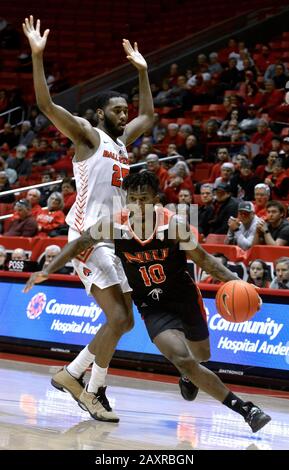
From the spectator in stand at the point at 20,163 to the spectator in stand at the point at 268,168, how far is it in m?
6.52

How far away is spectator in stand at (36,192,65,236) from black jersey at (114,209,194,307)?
7344mm

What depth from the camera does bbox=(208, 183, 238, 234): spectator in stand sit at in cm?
1217

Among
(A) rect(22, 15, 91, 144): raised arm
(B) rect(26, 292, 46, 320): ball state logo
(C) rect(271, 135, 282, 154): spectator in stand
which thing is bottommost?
(B) rect(26, 292, 46, 320): ball state logo

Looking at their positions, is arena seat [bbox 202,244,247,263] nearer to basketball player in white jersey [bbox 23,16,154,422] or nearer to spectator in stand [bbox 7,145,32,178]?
basketball player in white jersey [bbox 23,16,154,422]

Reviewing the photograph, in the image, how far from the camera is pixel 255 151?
15.2 m

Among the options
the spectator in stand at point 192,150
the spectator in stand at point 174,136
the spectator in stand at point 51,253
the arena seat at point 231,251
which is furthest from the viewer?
the spectator in stand at point 174,136

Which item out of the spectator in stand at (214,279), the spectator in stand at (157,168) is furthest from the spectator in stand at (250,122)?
the spectator in stand at (214,279)

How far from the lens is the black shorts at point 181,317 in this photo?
6.15m

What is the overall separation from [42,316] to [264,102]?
26.6 feet

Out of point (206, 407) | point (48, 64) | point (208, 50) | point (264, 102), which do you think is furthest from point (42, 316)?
point (48, 64)

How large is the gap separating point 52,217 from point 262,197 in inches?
138

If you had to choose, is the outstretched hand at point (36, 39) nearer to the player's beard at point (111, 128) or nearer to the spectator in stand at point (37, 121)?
the player's beard at point (111, 128)

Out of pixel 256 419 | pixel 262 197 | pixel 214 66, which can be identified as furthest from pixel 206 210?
pixel 214 66

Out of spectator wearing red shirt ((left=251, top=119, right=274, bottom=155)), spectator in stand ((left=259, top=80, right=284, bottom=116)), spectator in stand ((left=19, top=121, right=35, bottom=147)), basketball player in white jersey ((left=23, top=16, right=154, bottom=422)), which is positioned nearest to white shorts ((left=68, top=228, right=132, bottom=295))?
basketball player in white jersey ((left=23, top=16, right=154, bottom=422))
